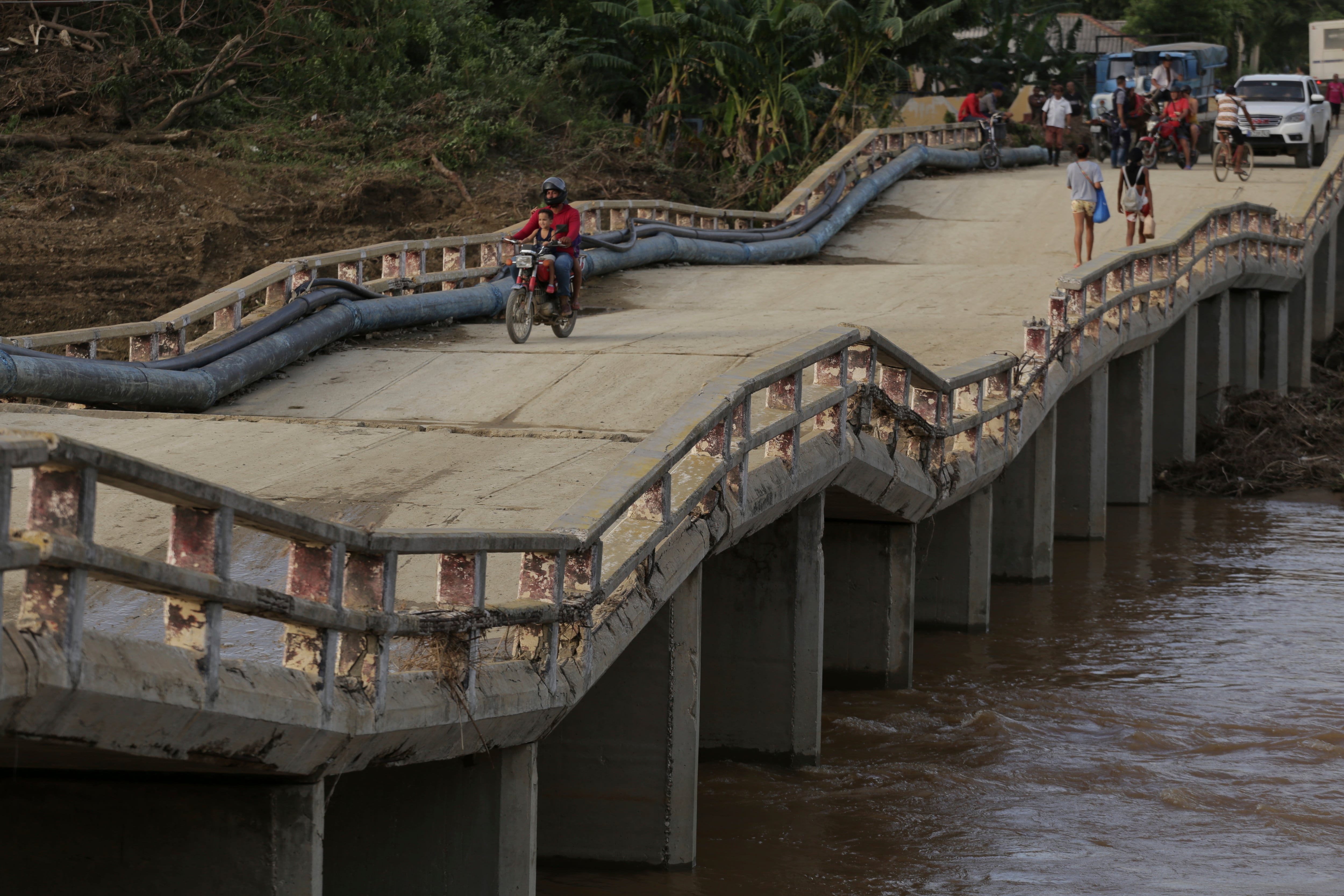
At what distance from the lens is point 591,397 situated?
45.4 feet

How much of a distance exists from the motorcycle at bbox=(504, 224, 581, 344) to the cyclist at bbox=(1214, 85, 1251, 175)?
19018mm

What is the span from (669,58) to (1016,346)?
16891 mm

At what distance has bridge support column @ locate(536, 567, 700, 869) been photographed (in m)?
9.78

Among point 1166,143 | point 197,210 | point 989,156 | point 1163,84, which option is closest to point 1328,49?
point 1163,84

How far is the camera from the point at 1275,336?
28.6 metres

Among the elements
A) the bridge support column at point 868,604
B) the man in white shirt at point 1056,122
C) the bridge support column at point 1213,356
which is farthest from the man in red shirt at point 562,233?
the man in white shirt at point 1056,122

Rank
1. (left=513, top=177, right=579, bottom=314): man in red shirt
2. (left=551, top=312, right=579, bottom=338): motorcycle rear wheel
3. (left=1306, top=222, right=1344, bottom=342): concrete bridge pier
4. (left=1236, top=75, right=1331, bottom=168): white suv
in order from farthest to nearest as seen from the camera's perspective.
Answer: (left=1236, top=75, right=1331, bottom=168): white suv < (left=1306, top=222, right=1344, bottom=342): concrete bridge pier < (left=551, top=312, right=579, bottom=338): motorcycle rear wheel < (left=513, top=177, right=579, bottom=314): man in red shirt

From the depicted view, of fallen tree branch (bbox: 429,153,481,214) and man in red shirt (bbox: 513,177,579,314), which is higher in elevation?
fallen tree branch (bbox: 429,153,481,214)

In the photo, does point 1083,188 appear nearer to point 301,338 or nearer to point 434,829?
point 301,338

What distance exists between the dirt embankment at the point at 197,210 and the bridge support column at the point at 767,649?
14.3 metres

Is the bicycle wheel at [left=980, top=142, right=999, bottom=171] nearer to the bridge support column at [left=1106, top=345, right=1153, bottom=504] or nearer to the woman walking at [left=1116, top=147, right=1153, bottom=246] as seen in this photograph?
the woman walking at [left=1116, top=147, right=1153, bottom=246]

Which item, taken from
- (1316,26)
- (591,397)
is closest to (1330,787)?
(591,397)

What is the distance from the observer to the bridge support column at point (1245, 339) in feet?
89.6

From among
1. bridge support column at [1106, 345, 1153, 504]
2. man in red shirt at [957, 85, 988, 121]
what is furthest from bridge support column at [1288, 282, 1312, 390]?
man in red shirt at [957, 85, 988, 121]
